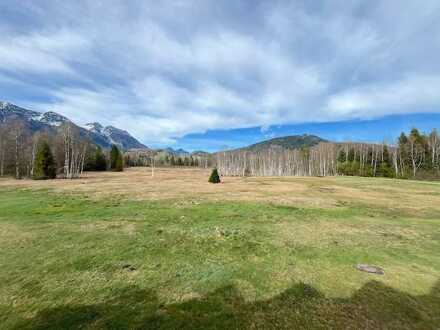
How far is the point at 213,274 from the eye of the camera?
6.21 meters

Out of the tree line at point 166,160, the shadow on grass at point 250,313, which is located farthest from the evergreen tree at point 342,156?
the shadow on grass at point 250,313

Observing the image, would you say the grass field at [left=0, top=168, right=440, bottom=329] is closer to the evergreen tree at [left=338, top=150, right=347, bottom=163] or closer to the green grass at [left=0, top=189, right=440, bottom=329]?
the green grass at [left=0, top=189, right=440, bottom=329]

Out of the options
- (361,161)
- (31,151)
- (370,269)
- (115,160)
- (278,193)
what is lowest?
(370,269)

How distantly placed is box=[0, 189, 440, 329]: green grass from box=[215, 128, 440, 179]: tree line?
208 feet

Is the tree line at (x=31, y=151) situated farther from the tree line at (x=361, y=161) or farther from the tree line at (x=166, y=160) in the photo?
the tree line at (x=166, y=160)

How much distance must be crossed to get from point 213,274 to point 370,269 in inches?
181

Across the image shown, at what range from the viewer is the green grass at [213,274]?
443 cm

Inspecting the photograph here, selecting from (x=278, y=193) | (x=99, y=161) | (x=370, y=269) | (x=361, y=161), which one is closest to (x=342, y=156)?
(x=361, y=161)

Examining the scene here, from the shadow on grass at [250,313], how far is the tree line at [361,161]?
67825mm

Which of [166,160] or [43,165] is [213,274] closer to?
[43,165]

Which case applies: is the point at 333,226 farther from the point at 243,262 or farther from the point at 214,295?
the point at 214,295

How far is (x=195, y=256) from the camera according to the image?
24.3 ft

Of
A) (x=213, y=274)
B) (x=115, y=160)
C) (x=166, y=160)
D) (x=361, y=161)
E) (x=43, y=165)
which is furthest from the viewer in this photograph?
(x=166, y=160)

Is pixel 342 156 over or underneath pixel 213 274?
over
